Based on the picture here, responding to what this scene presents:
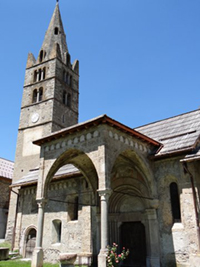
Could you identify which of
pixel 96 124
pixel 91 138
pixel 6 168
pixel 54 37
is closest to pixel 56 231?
pixel 91 138

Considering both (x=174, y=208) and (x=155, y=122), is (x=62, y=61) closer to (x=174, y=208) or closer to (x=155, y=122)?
(x=155, y=122)

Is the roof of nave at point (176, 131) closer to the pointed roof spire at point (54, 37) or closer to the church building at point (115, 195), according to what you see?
the church building at point (115, 195)

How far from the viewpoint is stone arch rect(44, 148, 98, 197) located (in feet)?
43.0

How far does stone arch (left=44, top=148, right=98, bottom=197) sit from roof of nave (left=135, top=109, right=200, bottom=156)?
390 cm

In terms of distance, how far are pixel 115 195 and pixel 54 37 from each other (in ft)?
74.3

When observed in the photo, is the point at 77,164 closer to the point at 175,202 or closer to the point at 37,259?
the point at 37,259

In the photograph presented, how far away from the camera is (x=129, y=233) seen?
14383 mm

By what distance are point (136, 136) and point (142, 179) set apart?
2.47 metres

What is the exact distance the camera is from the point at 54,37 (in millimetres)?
31125

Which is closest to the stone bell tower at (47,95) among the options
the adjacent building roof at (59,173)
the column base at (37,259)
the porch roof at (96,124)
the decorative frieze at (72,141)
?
the adjacent building roof at (59,173)

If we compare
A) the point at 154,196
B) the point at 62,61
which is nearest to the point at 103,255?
the point at 154,196

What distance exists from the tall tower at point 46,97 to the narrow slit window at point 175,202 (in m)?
13.4

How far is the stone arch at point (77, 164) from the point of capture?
13092 mm

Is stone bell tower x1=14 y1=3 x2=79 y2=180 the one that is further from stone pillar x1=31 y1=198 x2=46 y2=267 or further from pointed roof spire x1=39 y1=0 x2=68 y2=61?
stone pillar x1=31 y1=198 x2=46 y2=267
